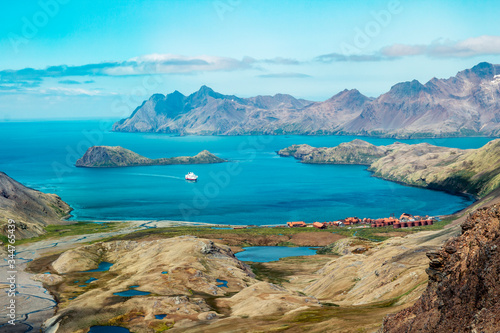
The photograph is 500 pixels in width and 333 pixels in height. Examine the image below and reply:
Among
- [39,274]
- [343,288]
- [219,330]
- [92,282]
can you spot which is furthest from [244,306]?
[39,274]

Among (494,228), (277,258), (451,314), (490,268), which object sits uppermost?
(494,228)

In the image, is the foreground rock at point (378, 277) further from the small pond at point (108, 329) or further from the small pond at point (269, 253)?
the small pond at point (108, 329)

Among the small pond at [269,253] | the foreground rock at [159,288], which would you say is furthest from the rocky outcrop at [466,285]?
the small pond at [269,253]

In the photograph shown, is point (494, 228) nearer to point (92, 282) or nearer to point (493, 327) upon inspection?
point (493, 327)

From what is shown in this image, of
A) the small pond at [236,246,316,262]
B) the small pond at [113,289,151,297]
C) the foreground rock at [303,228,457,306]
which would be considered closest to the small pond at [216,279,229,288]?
the small pond at [113,289,151,297]

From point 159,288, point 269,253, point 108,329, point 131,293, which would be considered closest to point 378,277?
point 159,288

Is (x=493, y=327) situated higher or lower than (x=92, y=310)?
higher
